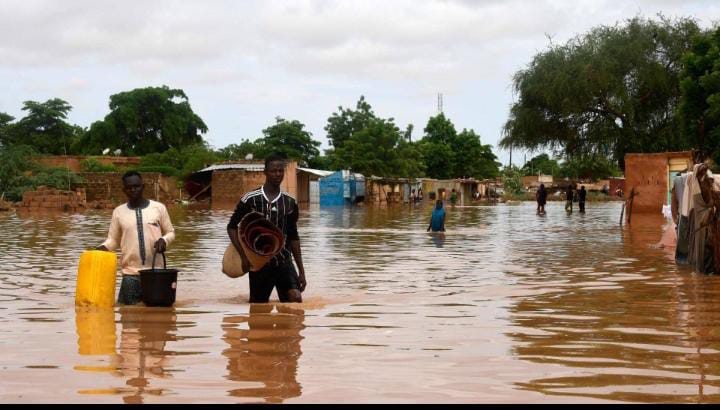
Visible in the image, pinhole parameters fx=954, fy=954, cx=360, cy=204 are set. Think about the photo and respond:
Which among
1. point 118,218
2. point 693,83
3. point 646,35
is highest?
point 646,35

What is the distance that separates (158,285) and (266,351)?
2175mm

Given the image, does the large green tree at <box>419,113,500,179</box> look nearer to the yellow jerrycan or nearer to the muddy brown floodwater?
the muddy brown floodwater

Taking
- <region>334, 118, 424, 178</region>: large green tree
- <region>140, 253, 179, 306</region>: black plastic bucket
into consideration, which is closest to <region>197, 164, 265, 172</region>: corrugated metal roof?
<region>334, 118, 424, 178</region>: large green tree

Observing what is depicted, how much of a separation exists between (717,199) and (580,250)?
520 cm

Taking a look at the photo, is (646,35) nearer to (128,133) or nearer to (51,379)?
(51,379)

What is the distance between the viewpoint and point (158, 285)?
8070 mm

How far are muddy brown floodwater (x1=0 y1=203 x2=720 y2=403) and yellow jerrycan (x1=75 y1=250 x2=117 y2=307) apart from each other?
0.67 feet

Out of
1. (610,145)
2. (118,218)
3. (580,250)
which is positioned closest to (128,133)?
(610,145)

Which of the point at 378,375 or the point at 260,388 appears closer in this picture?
the point at 260,388

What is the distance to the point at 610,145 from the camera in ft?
137

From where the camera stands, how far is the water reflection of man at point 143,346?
5098mm

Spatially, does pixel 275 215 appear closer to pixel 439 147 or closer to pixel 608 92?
pixel 608 92

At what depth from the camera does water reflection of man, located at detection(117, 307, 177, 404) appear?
5098 millimetres

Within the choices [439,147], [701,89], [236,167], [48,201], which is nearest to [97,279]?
[701,89]
